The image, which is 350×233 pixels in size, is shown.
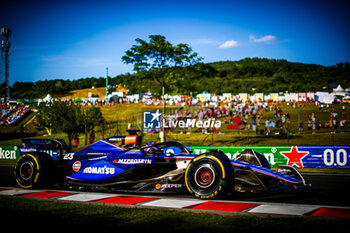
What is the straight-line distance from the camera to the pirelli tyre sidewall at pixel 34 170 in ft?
25.6

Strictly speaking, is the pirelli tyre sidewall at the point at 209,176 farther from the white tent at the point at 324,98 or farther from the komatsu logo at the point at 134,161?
the white tent at the point at 324,98

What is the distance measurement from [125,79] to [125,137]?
49.3 feet

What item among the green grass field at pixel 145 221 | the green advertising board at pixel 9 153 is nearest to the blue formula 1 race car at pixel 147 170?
the green grass field at pixel 145 221

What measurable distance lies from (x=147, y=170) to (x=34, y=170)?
3.09 m

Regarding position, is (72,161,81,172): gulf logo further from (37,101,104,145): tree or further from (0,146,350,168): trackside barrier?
(37,101,104,145): tree

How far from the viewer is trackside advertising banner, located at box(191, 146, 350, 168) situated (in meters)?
13.7

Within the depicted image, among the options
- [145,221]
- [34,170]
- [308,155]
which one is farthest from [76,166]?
[308,155]

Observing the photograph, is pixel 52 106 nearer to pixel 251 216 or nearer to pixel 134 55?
pixel 134 55

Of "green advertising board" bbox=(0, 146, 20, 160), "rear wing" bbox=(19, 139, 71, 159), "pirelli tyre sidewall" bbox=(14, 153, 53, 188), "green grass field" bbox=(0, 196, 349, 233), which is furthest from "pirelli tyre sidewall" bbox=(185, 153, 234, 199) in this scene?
"green advertising board" bbox=(0, 146, 20, 160)

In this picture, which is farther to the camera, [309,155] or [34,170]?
[309,155]

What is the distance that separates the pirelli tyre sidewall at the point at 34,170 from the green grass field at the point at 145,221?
214cm

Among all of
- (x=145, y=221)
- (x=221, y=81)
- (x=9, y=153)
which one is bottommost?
(x=9, y=153)

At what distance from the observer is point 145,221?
4664 millimetres

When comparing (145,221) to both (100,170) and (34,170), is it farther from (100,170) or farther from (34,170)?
(34,170)
